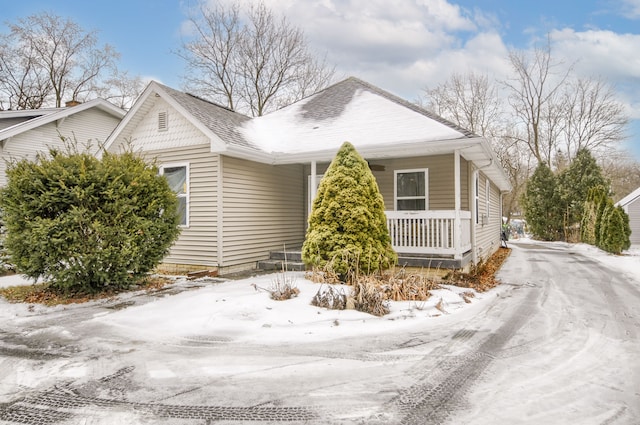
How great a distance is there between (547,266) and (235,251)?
29.6 ft

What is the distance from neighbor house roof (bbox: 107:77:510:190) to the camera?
859 cm

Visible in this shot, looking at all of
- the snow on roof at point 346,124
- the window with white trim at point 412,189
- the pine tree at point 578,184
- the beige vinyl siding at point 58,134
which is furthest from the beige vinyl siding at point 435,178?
the pine tree at point 578,184

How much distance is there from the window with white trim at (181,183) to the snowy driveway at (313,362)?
134 inches

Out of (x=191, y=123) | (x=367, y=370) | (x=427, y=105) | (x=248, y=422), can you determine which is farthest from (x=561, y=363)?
(x=427, y=105)

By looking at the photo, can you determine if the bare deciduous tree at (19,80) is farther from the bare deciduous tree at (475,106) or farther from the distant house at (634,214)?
the distant house at (634,214)

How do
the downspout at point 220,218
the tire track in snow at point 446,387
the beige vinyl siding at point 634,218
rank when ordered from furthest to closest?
the beige vinyl siding at point 634,218 < the downspout at point 220,218 < the tire track in snow at point 446,387

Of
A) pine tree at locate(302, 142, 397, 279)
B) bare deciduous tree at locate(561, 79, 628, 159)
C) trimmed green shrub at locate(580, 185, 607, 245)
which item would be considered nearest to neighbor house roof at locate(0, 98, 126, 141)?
pine tree at locate(302, 142, 397, 279)

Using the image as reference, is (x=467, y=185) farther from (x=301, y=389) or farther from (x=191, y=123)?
(x=301, y=389)

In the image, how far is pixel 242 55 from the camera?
2541cm

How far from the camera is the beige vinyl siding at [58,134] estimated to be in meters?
13.7

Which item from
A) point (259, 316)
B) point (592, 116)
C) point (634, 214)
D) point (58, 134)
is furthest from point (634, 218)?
point (58, 134)

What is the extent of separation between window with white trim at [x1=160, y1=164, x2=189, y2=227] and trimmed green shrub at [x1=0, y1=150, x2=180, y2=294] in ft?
8.97

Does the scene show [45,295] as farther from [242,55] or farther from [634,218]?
[634,218]

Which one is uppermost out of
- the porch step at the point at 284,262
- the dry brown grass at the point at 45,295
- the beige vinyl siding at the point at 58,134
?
the beige vinyl siding at the point at 58,134
